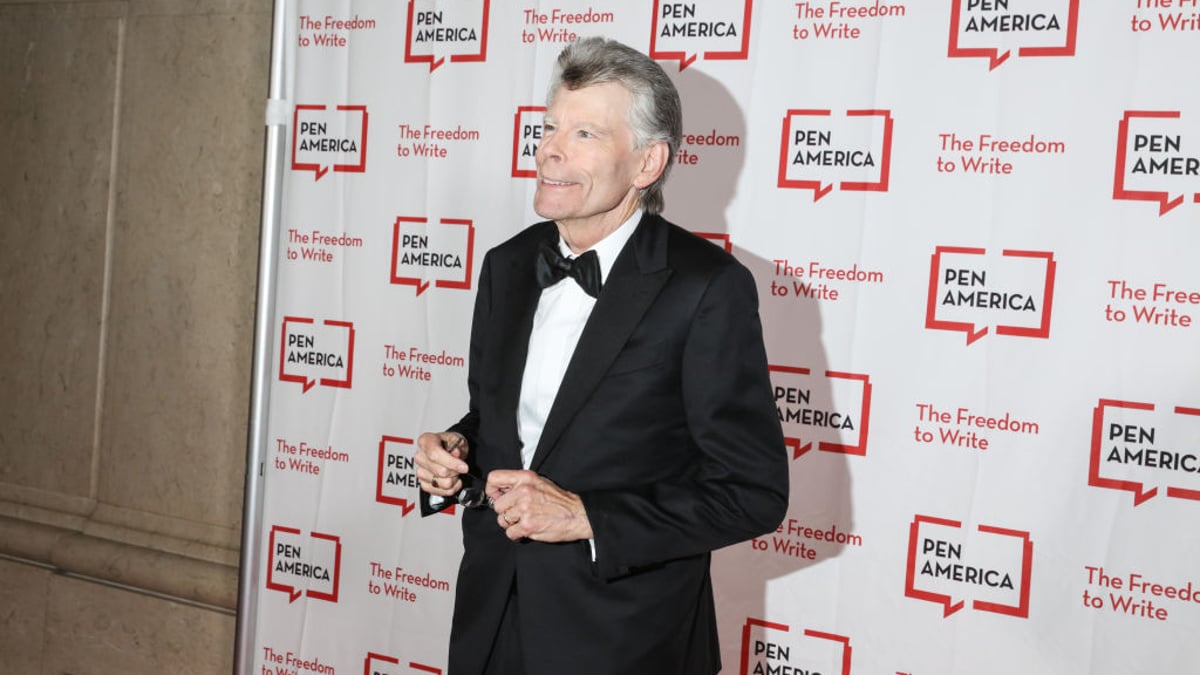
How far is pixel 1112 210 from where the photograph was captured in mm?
2656

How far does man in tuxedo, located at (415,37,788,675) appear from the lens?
189cm

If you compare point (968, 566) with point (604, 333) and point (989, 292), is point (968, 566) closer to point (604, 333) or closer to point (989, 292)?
point (989, 292)

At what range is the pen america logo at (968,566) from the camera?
275 centimetres

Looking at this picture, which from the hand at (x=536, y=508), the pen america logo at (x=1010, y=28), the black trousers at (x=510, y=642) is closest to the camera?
the hand at (x=536, y=508)

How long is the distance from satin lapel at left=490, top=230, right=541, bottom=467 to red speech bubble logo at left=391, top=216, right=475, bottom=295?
1.24 metres

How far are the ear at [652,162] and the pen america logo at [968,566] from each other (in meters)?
1.27

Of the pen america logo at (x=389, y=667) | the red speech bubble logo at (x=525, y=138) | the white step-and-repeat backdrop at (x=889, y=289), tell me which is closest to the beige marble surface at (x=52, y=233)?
the white step-and-repeat backdrop at (x=889, y=289)

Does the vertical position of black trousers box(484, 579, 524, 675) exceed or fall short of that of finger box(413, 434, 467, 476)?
it falls short

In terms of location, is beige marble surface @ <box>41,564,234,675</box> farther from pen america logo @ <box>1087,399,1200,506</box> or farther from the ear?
pen america logo @ <box>1087,399,1200,506</box>

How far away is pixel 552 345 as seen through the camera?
2.08 metres

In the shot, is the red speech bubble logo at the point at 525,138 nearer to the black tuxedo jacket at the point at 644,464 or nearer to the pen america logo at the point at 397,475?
the pen america logo at the point at 397,475

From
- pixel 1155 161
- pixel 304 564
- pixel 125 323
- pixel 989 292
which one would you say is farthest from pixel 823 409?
pixel 125 323

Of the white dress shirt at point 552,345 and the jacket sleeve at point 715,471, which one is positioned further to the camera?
the white dress shirt at point 552,345

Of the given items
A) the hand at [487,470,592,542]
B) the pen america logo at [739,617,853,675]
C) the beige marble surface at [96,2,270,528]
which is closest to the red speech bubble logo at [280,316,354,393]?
the beige marble surface at [96,2,270,528]
